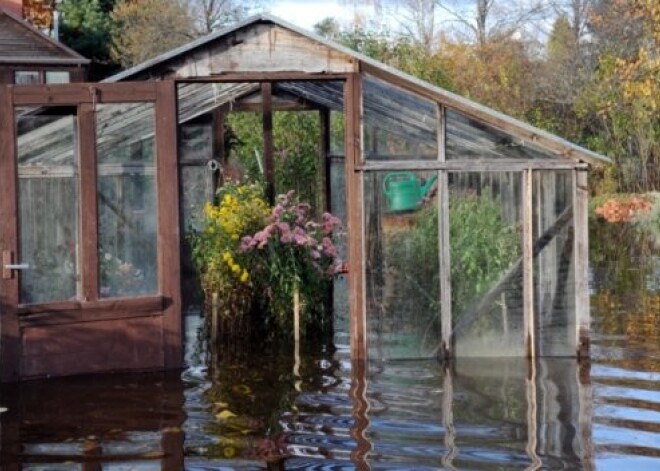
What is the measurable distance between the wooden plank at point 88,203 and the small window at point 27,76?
12.4 meters

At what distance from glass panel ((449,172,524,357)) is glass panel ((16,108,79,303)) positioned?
3.55 metres

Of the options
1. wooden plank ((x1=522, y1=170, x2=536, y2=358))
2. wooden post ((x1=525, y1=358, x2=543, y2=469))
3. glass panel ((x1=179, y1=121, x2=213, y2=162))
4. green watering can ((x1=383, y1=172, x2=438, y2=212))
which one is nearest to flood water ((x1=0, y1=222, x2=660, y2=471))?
wooden post ((x1=525, y1=358, x2=543, y2=469))

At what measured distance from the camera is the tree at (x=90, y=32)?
3903 centimetres

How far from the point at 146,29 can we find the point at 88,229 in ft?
98.4

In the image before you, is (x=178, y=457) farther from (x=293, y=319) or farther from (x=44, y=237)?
(x=293, y=319)

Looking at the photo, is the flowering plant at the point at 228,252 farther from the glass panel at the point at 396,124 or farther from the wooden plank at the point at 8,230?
the wooden plank at the point at 8,230

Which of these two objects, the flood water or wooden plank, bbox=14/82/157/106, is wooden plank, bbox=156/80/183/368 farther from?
the flood water

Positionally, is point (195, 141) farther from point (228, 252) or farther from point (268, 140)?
point (228, 252)

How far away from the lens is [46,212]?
11320mm

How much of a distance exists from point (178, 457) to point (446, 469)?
177 cm

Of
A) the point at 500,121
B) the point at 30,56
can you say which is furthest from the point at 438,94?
the point at 30,56

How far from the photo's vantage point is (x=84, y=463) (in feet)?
26.6

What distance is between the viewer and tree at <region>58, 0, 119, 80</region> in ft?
128

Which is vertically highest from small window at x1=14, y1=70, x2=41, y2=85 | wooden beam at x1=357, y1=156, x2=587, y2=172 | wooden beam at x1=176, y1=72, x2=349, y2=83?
small window at x1=14, y1=70, x2=41, y2=85
